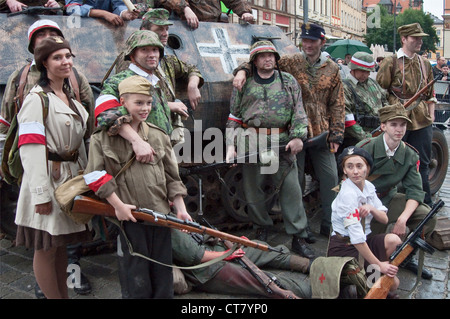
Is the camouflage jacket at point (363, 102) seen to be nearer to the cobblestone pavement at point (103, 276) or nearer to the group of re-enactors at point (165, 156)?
the group of re-enactors at point (165, 156)

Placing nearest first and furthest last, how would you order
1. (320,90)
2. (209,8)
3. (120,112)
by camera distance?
(120,112) → (320,90) → (209,8)

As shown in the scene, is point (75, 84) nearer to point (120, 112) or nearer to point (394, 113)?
point (120, 112)

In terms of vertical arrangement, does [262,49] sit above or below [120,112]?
above

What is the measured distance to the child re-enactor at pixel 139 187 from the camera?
291 centimetres

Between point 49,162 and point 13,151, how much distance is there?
24 centimetres

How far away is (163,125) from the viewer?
11.6ft

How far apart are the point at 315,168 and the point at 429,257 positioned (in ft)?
4.51

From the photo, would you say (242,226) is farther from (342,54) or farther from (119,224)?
(342,54)

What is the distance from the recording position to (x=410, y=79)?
5672 millimetres

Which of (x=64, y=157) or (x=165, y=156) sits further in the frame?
(x=64, y=157)

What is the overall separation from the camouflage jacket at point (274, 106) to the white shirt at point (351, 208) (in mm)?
1042

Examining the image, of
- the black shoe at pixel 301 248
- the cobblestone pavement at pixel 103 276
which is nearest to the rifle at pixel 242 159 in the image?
the black shoe at pixel 301 248

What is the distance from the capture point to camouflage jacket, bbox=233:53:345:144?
496 cm

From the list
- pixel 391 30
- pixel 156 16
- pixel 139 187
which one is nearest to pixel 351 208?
pixel 139 187
